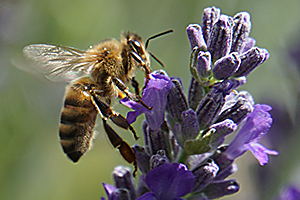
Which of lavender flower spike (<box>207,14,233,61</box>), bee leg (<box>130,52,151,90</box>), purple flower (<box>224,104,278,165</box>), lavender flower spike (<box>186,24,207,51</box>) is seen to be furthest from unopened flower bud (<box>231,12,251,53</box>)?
bee leg (<box>130,52,151,90</box>)

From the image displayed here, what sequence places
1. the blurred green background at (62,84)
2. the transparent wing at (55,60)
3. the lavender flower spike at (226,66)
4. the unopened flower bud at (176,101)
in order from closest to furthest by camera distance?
the lavender flower spike at (226,66), the unopened flower bud at (176,101), the transparent wing at (55,60), the blurred green background at (62,84)

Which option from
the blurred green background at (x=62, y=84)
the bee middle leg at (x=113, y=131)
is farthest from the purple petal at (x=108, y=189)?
the blurred green background at (x=62, y=84)

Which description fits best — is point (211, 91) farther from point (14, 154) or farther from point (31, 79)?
point (31, 79)

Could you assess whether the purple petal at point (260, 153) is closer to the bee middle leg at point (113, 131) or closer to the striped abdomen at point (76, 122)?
the bee middle leg at point (113, 131)

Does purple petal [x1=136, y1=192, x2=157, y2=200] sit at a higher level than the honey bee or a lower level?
lower

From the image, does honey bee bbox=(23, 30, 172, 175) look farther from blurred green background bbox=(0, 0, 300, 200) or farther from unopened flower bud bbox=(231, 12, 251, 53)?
Result: blurred green background bbox=(0, 0, 300, 200)

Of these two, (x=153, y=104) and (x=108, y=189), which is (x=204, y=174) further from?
(x=108, y=189)

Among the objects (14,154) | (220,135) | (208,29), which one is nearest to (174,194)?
(220,135)

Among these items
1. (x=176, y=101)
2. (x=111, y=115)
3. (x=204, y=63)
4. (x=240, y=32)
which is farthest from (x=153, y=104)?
(x=240, y=32)
